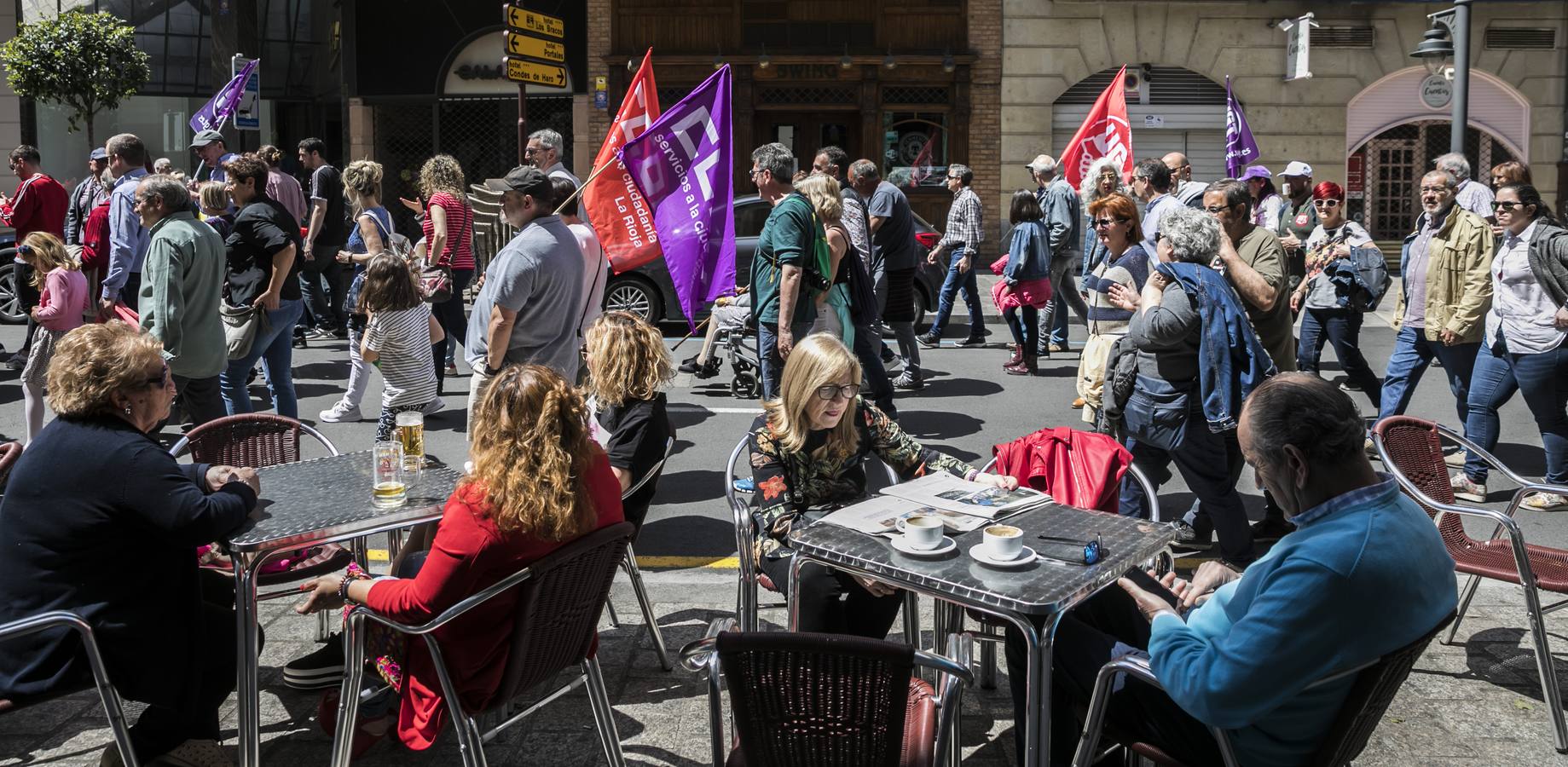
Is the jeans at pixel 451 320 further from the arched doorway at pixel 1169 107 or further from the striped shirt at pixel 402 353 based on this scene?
the arched doorway at pixel 1169 107

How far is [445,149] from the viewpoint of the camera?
21469 millimetres

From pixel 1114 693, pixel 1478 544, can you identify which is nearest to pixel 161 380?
pixel 1114 693

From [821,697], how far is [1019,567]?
3.01 feet

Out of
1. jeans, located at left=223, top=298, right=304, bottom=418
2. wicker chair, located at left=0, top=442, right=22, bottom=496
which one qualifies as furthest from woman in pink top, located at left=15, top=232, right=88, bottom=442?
wicker chair, located at left=0, top=442, right=22, bottom=496

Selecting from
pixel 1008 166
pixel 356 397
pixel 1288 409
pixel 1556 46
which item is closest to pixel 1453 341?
pixel 1288 409

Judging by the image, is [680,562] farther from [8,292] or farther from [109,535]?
[8,292]

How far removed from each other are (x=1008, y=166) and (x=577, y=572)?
57.2ft

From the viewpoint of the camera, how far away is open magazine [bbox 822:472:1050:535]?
12.9 feet

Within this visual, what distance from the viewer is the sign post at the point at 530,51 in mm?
11461

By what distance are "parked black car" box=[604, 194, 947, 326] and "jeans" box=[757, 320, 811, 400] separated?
5660 mm

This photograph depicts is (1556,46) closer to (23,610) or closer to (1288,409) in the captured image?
(1288,409)

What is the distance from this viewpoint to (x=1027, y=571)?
3.54m

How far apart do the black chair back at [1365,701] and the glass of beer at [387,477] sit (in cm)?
266

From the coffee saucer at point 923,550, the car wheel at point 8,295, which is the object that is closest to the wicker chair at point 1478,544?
the coffee saucer at point 923,550
